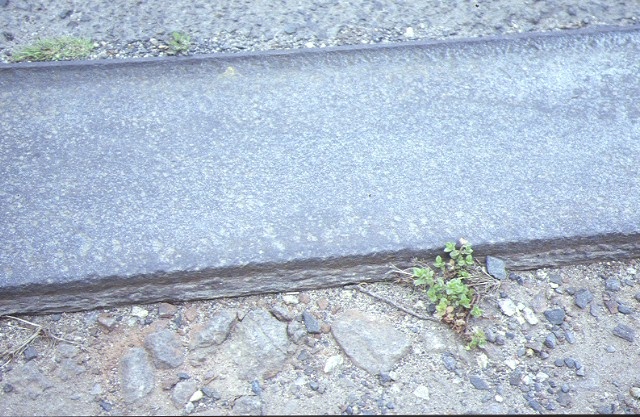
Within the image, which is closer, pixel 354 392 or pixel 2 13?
pixel 354 392

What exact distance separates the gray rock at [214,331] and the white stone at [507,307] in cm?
74

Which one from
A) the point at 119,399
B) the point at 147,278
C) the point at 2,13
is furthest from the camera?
the point at 2,13

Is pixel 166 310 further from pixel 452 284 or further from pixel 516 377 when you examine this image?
pixel 516 377

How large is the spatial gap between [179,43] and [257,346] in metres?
1.29

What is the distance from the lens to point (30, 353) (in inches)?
79.4

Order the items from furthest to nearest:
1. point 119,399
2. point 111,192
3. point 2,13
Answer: point 2,13
point 111,192
point 119,399

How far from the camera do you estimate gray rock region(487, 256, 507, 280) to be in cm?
221

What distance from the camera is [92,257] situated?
83.5 inches

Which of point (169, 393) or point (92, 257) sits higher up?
point (92, 257)

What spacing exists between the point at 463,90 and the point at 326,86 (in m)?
0.48

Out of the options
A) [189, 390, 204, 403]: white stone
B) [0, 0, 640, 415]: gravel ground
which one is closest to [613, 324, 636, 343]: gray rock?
[0, 0, 640, 415]: gravel ground

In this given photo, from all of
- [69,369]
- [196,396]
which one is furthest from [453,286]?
[69,369]

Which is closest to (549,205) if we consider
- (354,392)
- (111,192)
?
(354,392)

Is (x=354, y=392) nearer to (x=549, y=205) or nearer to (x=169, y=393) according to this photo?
(x=169, y=393)
